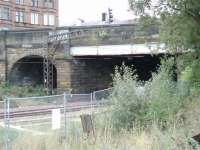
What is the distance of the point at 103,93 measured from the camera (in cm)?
2284

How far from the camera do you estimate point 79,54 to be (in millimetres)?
43938

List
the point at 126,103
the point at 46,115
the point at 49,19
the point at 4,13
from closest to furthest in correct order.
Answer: the point at 126,103 → the point at 46,115 → the point at 4,13 → the point at 49,19

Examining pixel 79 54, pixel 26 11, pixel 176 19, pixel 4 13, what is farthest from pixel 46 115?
pixel 26 11

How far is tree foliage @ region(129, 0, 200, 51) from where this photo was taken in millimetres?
15766

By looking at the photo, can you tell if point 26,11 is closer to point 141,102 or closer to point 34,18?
point 34,18

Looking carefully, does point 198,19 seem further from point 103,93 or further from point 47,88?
point 47,88

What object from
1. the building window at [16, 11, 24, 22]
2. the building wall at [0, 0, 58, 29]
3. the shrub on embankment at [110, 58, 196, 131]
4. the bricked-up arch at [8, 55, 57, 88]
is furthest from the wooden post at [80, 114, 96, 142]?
the building window at [16, 11, 24, 22]

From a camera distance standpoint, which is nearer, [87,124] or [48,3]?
[87,124]

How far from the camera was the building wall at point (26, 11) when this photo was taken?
83688 millimetres

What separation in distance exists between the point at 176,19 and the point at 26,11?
75096 millimetres

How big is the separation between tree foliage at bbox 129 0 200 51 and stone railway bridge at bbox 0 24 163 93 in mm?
19367

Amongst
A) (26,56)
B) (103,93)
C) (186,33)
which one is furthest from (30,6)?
(186,33)

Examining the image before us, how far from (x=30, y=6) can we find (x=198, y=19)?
252ft

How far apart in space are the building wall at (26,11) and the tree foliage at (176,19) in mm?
62955
